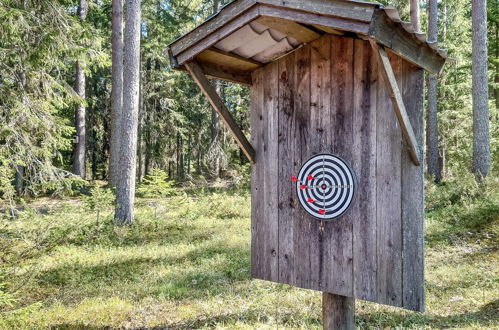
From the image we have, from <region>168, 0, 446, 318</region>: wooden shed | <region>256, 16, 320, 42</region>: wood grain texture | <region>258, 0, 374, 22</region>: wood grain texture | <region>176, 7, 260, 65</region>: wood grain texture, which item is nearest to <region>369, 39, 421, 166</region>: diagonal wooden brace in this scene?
<region>168, 0, 446, 318</region>: wooden shed

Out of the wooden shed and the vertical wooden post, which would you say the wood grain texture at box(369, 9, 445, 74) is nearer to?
the wooden shed

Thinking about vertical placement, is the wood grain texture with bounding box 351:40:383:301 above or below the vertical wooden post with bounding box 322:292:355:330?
above

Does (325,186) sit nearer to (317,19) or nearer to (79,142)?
(317,19)

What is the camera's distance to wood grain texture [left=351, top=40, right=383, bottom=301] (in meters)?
2.60

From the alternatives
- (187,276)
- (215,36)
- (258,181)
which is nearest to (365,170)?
(258,181)

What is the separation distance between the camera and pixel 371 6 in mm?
2098

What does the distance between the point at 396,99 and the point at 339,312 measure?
1645 millimetres

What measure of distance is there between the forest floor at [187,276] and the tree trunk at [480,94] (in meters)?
0.94

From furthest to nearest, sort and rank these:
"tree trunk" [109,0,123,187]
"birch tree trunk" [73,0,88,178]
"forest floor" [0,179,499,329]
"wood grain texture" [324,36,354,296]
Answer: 1. "birch tree trunk" [73,0,88,178]
2. "tree trunk" [109,0,123,187]
3. "forest floor" [0,179,499,329]
4. "wood grain texture" [324,36,354,296]

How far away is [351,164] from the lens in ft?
8.84

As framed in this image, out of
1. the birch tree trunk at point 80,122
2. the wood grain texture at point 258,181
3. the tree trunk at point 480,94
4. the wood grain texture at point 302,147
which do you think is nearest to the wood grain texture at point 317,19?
the wood grain texture at point 302,147

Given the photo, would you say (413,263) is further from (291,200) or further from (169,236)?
(169,236)

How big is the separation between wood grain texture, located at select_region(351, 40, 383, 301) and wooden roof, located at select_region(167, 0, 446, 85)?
235 millimetres

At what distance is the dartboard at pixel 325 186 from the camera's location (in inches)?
106
